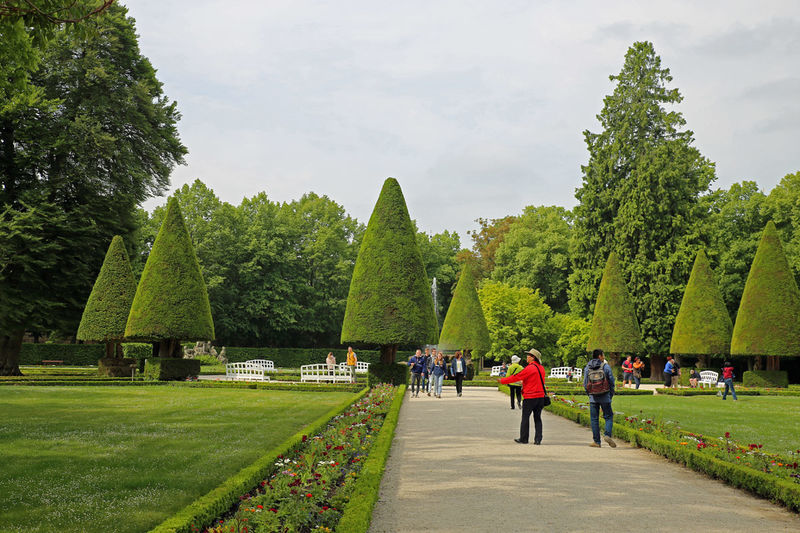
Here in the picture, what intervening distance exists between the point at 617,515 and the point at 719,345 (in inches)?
1133

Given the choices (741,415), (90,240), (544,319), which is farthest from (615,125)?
(90,240)

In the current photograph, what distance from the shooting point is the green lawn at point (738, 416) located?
1126cm

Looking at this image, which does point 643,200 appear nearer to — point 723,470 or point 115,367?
point 115,367

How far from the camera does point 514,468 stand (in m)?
8.05

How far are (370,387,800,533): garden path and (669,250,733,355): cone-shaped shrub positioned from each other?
23.5 m

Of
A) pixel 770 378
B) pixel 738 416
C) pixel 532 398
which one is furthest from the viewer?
pixel 770 378

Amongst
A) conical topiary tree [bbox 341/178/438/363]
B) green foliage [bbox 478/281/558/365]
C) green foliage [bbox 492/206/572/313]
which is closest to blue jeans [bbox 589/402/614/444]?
conical topiary tree [bbox 341/178/438/363]

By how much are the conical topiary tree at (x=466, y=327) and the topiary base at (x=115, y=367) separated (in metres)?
15.0

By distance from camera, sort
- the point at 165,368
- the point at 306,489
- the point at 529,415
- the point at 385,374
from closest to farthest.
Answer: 1. the point at 306,489
2. the point at 529,415
3. the point at 385,374
4. the point at 165,368

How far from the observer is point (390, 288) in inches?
872

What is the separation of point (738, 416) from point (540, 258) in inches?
1365

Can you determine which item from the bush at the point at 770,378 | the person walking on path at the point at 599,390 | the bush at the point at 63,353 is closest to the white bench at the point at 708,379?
the bush at the point at 770,378

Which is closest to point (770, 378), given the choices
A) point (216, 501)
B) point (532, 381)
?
point (532, 381)

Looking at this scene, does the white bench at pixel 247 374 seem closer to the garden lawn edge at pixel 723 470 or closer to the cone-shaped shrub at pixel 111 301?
the cone-shaped shrub at pixel 111 301
